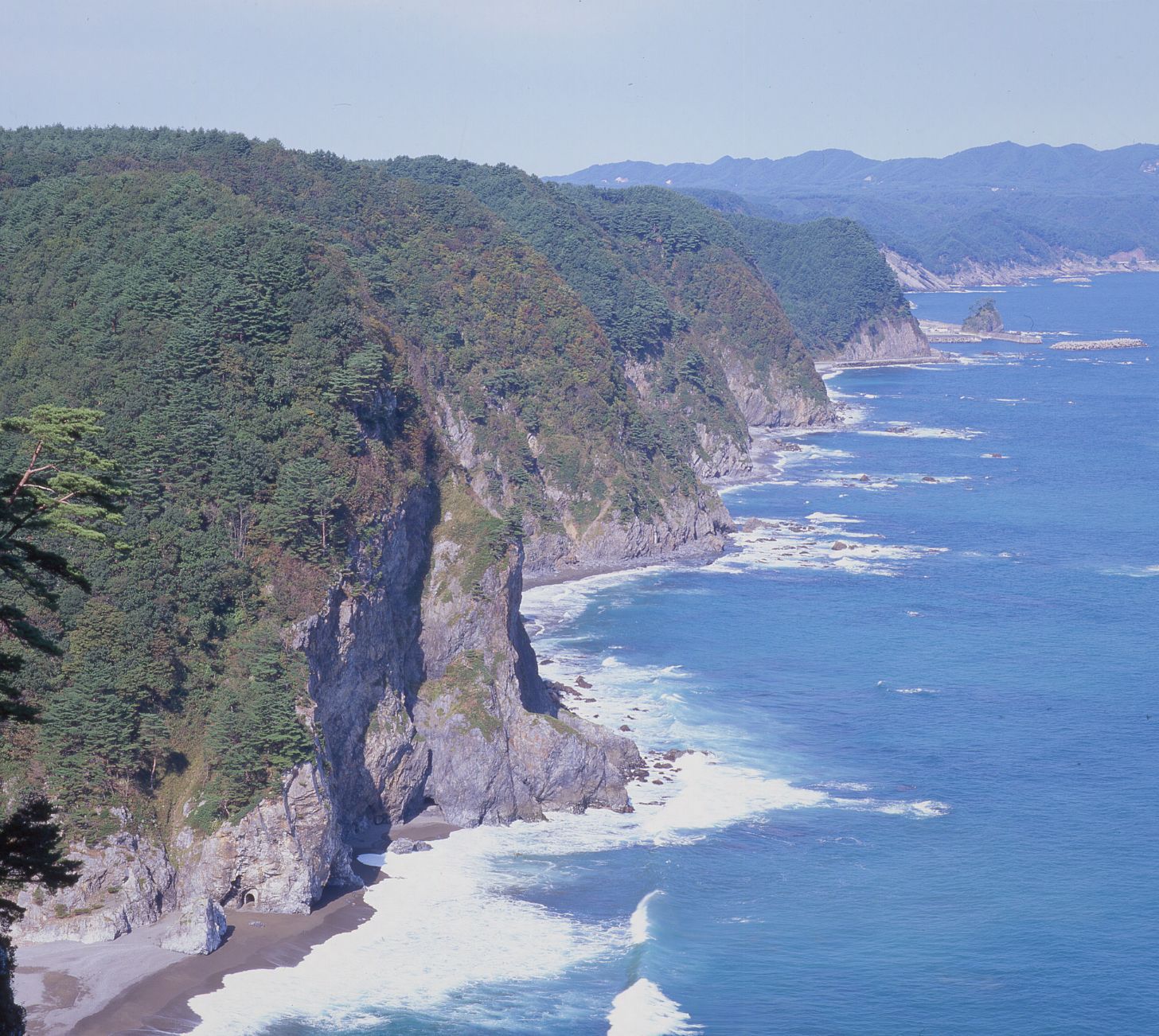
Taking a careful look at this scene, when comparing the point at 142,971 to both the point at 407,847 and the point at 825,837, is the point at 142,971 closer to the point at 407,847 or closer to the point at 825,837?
the point at 407,847

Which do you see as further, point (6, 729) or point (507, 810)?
point (507, 810)

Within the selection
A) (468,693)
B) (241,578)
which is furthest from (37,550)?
(468,693)

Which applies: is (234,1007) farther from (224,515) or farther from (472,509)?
(472,509)

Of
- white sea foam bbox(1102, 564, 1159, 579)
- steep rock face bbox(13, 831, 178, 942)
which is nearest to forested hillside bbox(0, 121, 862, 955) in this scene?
steep rock face bbox(13, 831, 178, 942)

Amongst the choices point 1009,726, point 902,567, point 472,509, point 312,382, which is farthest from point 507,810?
point 902,567

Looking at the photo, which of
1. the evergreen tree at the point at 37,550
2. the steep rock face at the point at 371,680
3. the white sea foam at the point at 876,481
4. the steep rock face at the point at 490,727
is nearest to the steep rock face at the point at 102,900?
the steep rock face at the point at 371,680

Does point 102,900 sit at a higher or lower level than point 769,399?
lower
